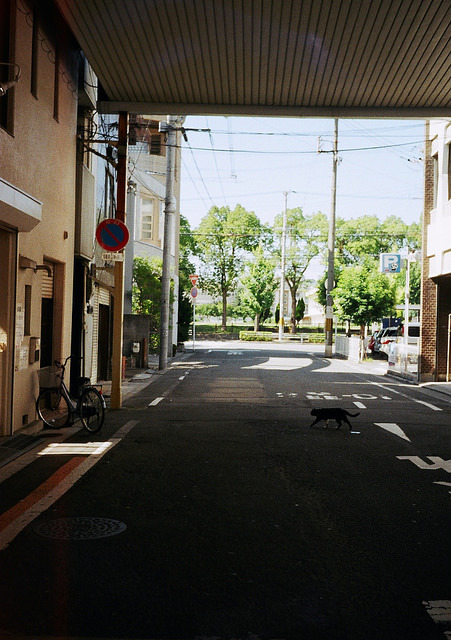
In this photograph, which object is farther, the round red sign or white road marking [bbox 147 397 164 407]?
white road marking [bbox 147 397 164 407]

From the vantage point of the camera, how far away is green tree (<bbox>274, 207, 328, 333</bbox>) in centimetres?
7706

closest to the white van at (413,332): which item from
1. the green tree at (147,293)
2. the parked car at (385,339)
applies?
the parked car at (385,339)

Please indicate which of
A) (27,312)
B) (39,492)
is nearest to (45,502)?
(39,492)

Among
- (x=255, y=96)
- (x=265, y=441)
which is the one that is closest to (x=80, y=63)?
(x=255, y=96)

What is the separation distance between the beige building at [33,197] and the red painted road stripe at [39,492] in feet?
7.02

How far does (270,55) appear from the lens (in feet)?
37.9

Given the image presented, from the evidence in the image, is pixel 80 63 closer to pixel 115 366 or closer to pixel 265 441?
pixel 115 366

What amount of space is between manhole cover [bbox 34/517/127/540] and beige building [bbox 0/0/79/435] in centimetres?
424

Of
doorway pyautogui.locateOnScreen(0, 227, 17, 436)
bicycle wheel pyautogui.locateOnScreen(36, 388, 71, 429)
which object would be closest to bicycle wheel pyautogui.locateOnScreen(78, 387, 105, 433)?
bicycle wheel pyautogui.locateOnScreen(36, 388, 71, 429)

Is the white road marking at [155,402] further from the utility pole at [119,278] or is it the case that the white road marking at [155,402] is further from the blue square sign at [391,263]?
the blue square sign at [391,263]

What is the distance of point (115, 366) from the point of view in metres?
14.4

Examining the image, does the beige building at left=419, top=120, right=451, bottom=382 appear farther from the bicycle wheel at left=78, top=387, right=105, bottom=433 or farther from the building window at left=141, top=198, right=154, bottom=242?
the building window at left=141, top=198, right=154, bottom=242

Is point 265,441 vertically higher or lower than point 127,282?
lower

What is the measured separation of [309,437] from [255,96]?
671 cm
